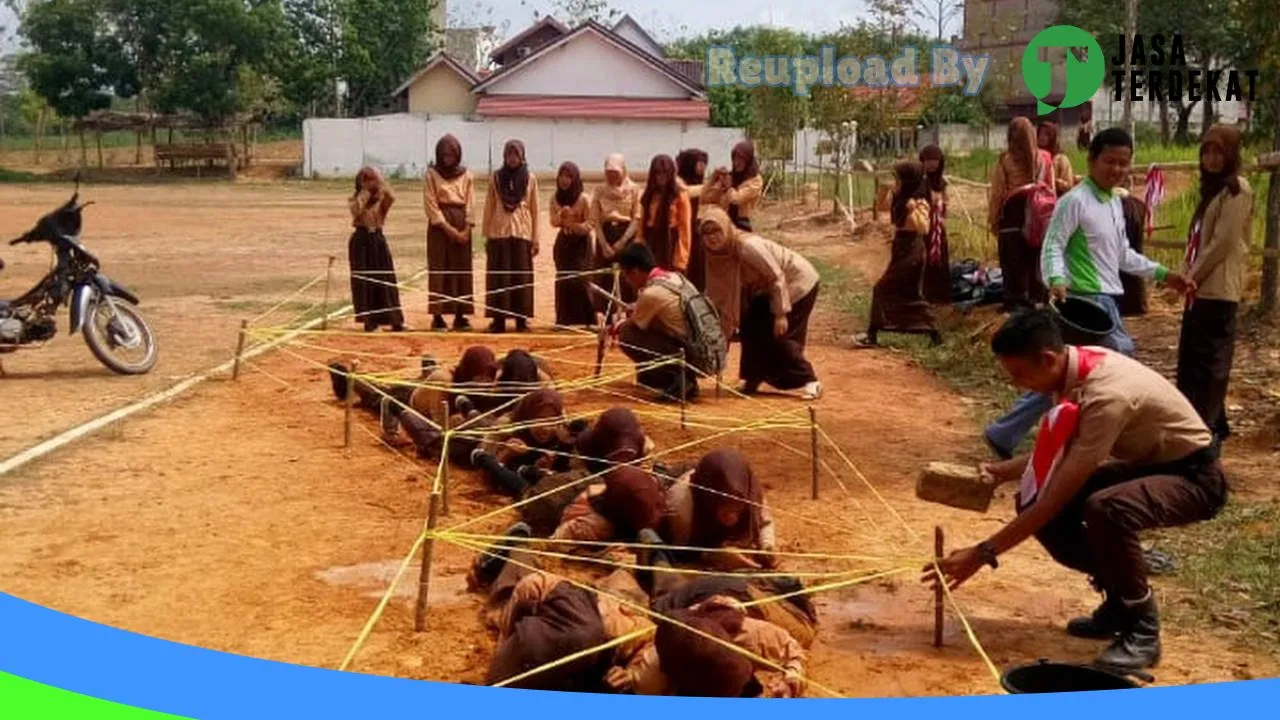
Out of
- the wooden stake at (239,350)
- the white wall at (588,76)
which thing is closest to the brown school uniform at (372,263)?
the wooden stake at (239,350)

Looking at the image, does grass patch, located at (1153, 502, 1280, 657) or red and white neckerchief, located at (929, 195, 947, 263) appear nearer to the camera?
grass patch, located at (1153, 502, 1280, 657)

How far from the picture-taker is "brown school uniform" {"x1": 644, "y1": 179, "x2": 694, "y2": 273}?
1088 centimetres

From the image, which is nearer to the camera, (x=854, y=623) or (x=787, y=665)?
(x=787, y=665)

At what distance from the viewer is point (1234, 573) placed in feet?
17.2

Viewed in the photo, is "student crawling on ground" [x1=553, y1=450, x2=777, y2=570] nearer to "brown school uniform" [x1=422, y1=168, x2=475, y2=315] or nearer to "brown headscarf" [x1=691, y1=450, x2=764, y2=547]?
"brown headscarf" [x1=691, y1=450, x2=764, y2=547]

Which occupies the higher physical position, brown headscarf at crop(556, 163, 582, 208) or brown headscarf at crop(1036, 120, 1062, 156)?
brown headscarf at crop(1036, 120, 1062, 156)

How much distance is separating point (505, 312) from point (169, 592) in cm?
600

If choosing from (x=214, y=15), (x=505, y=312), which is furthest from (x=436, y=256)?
(x=214, y=15)

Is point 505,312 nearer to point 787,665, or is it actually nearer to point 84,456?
point 84,456

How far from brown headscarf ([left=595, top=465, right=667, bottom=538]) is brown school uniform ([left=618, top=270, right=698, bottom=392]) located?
10.3 ft

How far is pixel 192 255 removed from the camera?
17.6m

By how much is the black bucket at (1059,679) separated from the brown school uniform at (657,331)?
464cm

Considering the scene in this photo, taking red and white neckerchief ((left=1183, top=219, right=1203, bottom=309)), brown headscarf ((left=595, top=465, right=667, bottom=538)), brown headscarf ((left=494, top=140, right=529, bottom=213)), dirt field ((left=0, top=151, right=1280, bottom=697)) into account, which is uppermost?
brown headscarf ((left=494, top=140, right=529, bottom=213))

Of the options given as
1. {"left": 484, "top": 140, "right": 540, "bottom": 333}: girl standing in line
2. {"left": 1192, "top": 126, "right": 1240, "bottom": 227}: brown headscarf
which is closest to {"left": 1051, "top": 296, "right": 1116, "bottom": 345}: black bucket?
{"left": 1192, "top": 126, "right": 1240, "bottom": 227}: brown headscarf
